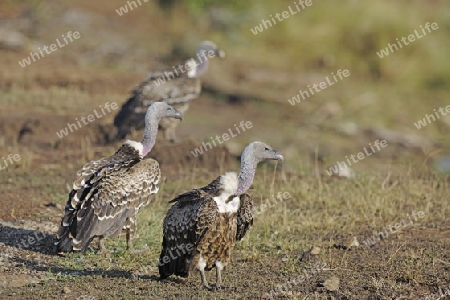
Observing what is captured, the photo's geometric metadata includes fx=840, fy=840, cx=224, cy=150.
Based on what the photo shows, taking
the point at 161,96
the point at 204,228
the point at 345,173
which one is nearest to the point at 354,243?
the point at 204,228

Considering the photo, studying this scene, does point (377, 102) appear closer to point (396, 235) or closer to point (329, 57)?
point (329, 57)

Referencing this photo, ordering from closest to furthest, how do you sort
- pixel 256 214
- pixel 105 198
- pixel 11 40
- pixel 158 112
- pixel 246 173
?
pixel 246 173 → pixel 105 198 → pixel 158 112 → pixel 256 214 → pixel 11 40

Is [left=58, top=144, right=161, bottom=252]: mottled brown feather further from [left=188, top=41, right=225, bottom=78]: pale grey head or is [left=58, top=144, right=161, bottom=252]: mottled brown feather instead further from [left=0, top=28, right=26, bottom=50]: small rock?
[left=0, top=28, right=26, bottom=50]: small rock

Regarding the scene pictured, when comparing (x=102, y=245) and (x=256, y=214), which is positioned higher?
(x=102, y=245)

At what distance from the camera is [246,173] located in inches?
283

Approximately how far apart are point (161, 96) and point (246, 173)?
6203mm

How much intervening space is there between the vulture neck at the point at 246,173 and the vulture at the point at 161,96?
18.8 ft

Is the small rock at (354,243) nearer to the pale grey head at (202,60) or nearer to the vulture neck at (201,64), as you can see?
the pale grey head at (202,60)

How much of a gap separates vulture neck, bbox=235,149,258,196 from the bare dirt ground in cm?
84

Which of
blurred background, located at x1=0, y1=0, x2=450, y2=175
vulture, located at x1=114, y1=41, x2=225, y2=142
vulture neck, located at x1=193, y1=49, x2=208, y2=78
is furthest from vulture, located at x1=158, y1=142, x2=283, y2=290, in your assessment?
vulture neck, located at x1=193, y1=49, x2=208, y2=78

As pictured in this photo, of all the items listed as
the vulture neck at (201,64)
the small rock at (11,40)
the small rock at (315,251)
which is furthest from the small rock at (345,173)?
the small rock at (11,40)

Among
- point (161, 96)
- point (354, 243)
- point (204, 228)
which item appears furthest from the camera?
point (161, 96)

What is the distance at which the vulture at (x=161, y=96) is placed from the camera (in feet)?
42.5

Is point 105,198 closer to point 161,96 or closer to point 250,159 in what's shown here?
point 250,159
